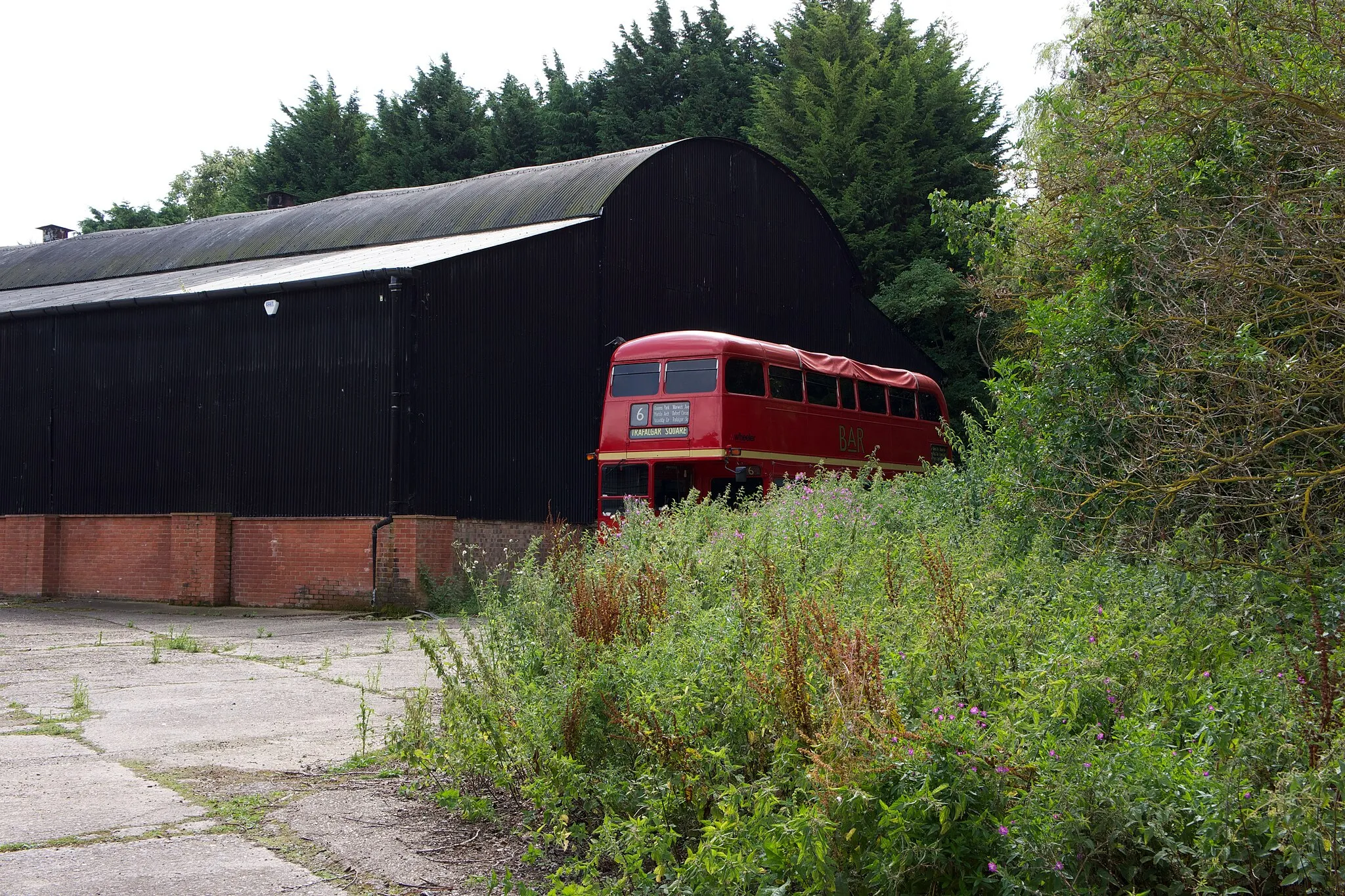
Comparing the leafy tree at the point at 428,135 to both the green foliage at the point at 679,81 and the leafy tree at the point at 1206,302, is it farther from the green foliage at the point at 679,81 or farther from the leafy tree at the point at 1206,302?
the leafy tree at the point at 1206,302

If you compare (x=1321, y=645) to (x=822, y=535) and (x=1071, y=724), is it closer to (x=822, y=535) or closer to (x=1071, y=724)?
(x=1071, y=724)

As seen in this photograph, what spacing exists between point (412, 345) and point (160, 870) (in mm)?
15939

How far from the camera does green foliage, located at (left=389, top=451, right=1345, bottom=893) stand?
3.87 meters

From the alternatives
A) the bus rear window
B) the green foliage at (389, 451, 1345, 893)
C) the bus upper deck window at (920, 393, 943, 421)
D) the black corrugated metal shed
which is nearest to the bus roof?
the bus rear window

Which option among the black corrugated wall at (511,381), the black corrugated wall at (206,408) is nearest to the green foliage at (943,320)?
the black corrugated wall at (511,381)

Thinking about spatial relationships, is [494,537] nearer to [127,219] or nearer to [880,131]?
[880,131]

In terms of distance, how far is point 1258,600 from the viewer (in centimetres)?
675

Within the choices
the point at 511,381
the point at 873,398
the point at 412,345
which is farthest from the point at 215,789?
the point at 873,398

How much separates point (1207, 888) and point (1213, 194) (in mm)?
6500

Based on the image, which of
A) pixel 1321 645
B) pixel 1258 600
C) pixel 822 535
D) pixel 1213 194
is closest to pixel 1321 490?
pixel 1258 600

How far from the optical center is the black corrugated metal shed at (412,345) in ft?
67.0

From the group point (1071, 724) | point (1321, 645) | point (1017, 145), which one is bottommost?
point (1071, 724)

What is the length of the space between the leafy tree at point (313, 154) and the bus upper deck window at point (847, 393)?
3707cm

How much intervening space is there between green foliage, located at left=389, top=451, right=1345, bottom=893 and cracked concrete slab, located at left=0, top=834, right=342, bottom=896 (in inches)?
42.7
